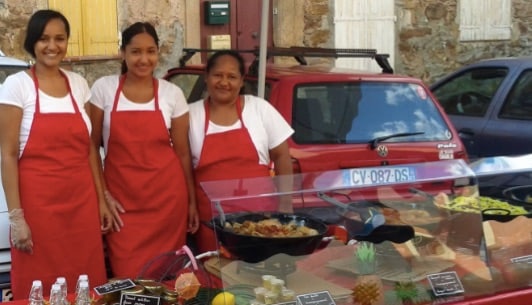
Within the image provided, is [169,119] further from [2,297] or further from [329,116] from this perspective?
[329,116]

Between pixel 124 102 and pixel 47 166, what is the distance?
1.44 ft

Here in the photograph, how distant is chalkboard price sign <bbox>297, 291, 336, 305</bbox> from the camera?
123 inches

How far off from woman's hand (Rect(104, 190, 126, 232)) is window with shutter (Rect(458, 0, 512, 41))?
1104 cm

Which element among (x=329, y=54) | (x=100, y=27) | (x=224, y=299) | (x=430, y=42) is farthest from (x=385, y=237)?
(x=430, y=42)

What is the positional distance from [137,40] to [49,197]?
2.54 feet

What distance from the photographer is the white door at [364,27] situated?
12.9m

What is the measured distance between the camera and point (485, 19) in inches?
562

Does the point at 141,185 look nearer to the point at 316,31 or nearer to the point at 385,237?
the point at 385,237

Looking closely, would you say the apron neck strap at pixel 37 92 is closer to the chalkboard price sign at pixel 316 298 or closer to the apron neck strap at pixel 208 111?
the apron neck strap at pixel 208 111

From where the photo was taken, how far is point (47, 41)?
367cm

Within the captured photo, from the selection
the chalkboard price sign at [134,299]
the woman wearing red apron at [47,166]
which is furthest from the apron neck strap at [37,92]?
the chalkboard price sign at [134,299]

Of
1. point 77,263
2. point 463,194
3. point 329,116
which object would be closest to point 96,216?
point 77,263

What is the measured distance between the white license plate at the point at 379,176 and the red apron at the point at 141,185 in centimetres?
84

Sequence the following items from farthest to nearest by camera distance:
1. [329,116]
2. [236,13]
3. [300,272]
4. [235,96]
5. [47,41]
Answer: [236,13]
[329,116]
[235,96]
[47,41]
[300,272]
